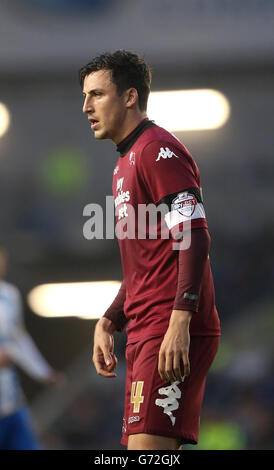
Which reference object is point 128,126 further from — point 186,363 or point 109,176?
point 109,176

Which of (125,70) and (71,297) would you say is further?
(71,297)

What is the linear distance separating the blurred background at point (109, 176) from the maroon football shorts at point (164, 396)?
31.6 feet

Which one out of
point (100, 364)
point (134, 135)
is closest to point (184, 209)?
point (134, 135)

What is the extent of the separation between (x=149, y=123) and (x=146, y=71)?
0.25 metres

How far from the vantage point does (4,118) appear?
16453 millimetres

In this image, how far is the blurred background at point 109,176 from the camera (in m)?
12.9

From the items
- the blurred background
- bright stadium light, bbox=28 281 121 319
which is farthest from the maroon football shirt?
bright stadium light, bbox=28 281 121 319

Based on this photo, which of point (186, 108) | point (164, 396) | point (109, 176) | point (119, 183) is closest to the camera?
point (164, 396)

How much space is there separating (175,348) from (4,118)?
47.5 ft

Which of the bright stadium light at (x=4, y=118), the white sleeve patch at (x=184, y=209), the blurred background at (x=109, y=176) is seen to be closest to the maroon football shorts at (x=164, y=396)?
the white sleeve patch at (x=184, y=209)

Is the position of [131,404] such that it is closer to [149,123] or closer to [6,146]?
[149,123]

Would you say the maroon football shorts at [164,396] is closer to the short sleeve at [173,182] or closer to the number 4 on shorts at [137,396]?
the number 4 on shorts at [137,396]

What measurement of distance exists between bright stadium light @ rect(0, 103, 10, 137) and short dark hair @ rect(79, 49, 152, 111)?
1352 centimetres

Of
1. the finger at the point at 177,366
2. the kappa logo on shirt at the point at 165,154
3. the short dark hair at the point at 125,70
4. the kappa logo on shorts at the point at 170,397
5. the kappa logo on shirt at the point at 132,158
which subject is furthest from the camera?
the short dark hair at the point at 125,70
